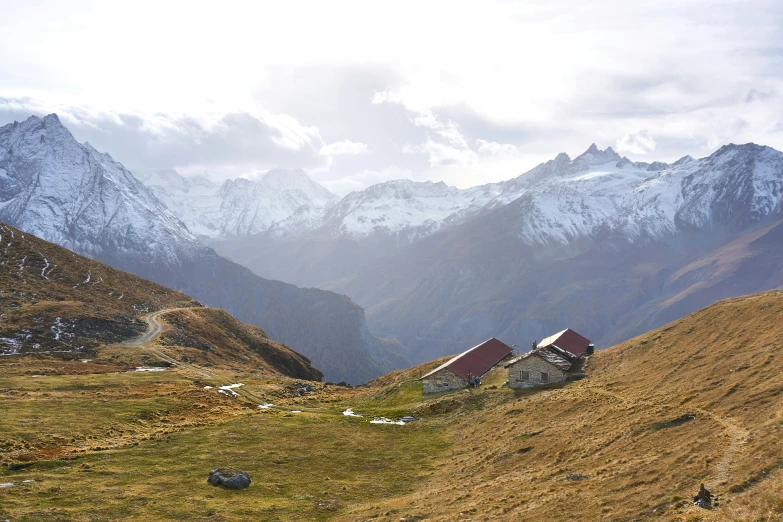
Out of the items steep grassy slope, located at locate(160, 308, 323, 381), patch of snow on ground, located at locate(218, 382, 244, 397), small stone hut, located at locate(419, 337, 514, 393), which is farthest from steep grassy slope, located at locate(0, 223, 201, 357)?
small stone hut, located at locate(419, 337, 514, 393)

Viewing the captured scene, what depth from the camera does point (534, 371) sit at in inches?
2908

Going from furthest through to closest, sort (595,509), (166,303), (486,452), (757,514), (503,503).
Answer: (166,303) < (486,452) < (503,503) < (595,509) < (757,514)

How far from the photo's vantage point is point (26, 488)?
126ft

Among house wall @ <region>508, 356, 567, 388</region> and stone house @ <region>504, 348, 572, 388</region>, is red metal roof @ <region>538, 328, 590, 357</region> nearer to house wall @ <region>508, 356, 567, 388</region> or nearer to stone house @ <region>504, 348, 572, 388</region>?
stone house @ <region>504, 348, 572, 388</region>

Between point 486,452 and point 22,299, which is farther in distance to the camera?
point 22,299

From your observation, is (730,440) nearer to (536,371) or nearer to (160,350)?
(536,371)

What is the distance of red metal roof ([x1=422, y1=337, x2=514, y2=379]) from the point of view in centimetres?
8444

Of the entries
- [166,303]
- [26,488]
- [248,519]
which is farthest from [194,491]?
[166,303]

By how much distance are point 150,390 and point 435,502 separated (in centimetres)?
5141

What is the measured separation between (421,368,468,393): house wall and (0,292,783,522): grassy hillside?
5.83 m

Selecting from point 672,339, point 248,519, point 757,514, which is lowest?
point 248,519

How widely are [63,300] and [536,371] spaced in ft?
367

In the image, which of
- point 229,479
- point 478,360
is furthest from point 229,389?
point 229,479

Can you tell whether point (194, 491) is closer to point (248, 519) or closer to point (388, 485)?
point (248, 519)
